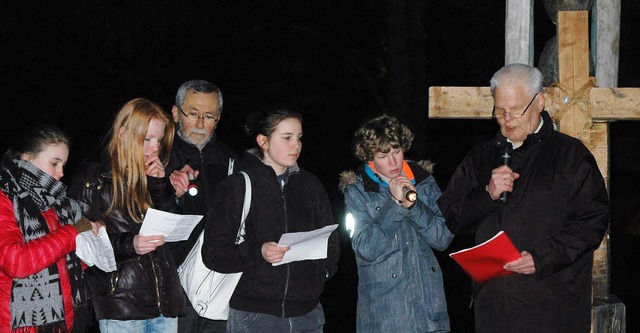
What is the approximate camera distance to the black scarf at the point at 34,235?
4074 mm

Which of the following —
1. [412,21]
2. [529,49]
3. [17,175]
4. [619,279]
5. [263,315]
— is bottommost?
[619,279]

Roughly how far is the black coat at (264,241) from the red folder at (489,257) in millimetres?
773

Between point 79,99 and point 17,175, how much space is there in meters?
11.6

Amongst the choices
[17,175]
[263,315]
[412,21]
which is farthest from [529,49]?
[412,21]

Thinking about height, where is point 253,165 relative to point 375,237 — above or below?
above

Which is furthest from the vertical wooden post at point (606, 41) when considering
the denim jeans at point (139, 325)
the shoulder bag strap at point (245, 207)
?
the denim jeans at point (139, 325)

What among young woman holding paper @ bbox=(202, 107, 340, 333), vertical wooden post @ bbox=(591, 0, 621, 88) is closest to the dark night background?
vertical wooden post @ bbox=(591, 0, 621, 88)

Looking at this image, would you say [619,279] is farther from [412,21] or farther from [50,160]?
[50,160]

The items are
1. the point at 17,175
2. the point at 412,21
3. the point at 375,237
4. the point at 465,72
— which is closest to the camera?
the point at 17,175

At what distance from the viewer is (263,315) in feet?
13.9

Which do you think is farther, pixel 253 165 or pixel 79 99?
pixel 79 99

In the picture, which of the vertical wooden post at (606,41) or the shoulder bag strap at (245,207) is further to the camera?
the vertical wooden post at (606,41)

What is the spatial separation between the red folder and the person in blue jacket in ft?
1.49

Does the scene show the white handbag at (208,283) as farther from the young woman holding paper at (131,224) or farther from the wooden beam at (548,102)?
the wooden beam at (548,102)
